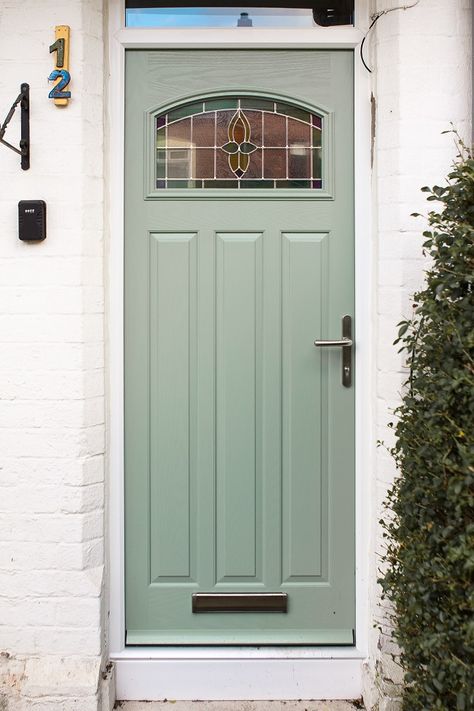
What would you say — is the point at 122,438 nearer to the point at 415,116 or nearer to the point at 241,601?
the point at 241,601

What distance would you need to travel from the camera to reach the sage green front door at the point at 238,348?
272 centimetres

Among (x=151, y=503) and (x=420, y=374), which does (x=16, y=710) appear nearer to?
(x=151, y=503)

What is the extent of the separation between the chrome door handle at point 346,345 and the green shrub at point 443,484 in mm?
533

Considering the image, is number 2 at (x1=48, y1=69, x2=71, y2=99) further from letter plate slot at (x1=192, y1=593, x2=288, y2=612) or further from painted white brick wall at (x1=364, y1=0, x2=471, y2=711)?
letter plate slot at (x1=192, y1=593, x2=288, y2=612)

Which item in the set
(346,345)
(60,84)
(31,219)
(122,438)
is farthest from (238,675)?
(60,84)

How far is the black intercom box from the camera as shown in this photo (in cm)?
252

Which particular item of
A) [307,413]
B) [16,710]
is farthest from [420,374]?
[16,710]

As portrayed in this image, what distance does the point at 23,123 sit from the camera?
252 cm

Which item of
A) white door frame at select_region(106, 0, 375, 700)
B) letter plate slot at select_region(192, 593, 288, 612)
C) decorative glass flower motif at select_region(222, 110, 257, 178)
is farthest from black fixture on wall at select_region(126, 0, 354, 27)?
letter plate slot at select_region(192, 593, 288, 612)

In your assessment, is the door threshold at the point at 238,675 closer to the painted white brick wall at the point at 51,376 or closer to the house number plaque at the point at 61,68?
the painted white brick wall at the point at 51,376

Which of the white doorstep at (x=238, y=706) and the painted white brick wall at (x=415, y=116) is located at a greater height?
the painted white brick wall at (x=415, y=116)

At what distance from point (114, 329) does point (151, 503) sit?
2.38 ft

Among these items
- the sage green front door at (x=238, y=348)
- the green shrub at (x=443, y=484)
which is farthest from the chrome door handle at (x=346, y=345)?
the green shrub at (x=443, y=484)

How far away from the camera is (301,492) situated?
2754 mm
